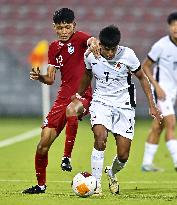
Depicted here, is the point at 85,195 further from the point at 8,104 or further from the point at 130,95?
the point at 8,104

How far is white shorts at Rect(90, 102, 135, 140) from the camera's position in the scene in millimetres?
10008

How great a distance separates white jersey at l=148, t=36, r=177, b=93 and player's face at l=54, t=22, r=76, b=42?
3.12 m

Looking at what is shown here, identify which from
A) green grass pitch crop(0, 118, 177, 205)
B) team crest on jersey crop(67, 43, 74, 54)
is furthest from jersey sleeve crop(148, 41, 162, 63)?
team crest on jersey crop(67, 43, 74, 54)

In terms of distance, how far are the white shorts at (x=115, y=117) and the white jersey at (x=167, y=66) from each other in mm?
3308

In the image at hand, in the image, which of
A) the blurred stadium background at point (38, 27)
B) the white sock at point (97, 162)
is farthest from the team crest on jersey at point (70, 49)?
the blurred stadium background at point (38, 27)

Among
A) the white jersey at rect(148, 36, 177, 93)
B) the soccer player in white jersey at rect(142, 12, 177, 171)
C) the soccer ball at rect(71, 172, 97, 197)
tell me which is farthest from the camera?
the white jersey at rect(148, 36, 177, 93)

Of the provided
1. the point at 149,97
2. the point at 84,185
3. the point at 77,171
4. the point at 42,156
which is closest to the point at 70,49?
the point at 149,97

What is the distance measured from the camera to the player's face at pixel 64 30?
33.7 ft

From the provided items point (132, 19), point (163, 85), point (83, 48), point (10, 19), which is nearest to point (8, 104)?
point (10, 19)

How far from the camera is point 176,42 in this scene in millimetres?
13320

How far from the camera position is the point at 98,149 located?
32.3 feet

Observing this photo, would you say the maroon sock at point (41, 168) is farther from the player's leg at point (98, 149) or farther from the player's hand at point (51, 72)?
the player's hand at point (51, 72)

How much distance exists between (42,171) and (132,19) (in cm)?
1498

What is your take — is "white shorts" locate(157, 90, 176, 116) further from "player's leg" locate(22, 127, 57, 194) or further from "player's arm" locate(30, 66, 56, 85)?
"player's leg" locate(22, 127, 57, 194)
